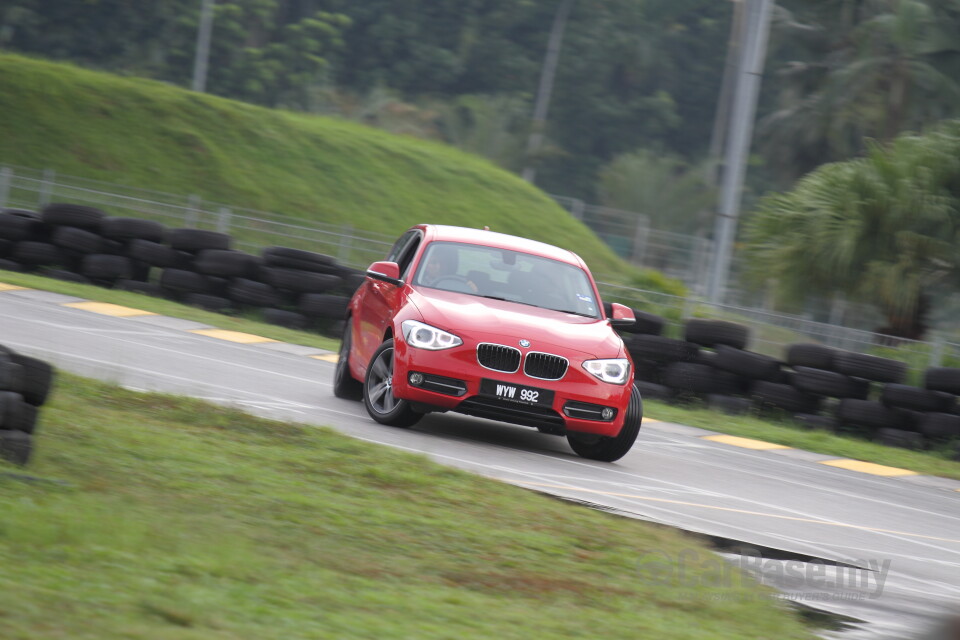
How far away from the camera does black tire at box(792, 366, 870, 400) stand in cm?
1612

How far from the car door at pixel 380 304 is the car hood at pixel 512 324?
232 millimetres

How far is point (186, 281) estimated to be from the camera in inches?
758

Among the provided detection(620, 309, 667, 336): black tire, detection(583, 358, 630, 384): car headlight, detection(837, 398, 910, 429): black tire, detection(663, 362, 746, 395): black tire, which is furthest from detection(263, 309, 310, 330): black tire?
detection(583, 358, 630, 384): car headlight

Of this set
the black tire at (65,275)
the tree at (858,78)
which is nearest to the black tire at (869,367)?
the black tire at (65,275)

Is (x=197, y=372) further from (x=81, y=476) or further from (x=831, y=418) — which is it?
(x=831, y=418)

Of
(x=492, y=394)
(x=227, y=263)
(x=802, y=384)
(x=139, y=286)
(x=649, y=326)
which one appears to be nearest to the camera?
(x=492, y=394)

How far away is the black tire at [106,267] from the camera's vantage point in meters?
19.5

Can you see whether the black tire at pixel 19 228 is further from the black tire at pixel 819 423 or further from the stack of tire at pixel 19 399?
the stack of tire at pixel 19 399

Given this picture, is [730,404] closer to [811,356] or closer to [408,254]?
[811,356]

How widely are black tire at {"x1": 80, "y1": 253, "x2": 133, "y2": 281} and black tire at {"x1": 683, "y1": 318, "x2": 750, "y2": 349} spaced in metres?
8.24

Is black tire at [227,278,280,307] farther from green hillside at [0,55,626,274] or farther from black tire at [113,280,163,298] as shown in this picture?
green hillside at [0,55,626,274]

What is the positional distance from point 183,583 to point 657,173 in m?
53.5

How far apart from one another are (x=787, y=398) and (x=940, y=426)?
181 cm

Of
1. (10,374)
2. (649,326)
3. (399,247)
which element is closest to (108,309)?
(399,247)
